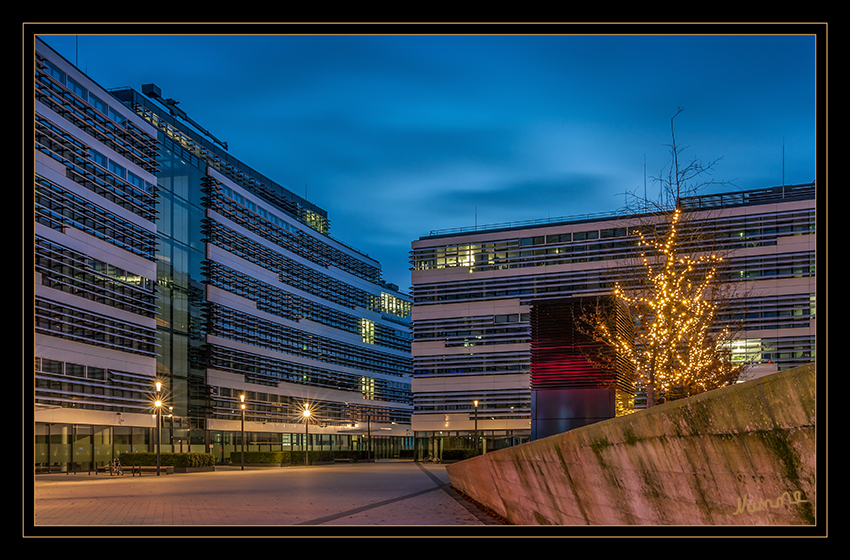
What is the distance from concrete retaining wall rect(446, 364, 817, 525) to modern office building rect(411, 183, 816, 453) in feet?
198

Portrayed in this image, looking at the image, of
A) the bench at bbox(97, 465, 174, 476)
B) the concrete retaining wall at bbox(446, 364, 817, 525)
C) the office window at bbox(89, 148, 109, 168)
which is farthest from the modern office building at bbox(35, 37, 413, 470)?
the concrete retaining wall at bbox(446, 364, 817, 525)

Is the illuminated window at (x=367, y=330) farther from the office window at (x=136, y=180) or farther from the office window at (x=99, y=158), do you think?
the office window at (x=99, y=158)

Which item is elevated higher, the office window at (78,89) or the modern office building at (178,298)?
the office window at (78,89)

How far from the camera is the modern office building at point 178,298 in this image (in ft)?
168

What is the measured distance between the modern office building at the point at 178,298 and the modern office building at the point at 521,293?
15.1 metres

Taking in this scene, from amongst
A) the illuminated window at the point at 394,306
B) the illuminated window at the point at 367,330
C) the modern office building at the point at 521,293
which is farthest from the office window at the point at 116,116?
the illuminated window at the point at 394,306

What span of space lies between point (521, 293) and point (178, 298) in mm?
31278

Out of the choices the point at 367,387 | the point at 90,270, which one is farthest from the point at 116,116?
the point at 367,387

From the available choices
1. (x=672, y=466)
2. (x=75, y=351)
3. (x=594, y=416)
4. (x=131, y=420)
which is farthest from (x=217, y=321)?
(x=672, y=466)

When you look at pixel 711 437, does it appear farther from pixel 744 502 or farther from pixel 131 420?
pixel 131 420

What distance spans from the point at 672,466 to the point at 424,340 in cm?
7681
